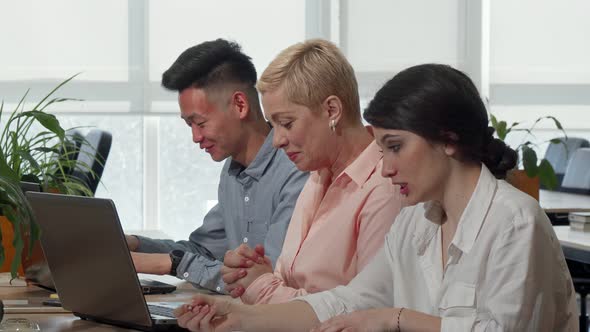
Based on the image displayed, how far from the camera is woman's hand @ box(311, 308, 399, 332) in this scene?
1805mm

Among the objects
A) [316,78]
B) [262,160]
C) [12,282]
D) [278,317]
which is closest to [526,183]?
[262,160]

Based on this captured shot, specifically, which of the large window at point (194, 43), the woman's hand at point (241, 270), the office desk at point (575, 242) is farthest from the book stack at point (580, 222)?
the large window at point (194, 43)

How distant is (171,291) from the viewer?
2.57 meters

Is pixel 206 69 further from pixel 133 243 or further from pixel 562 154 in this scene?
pixel 562 154

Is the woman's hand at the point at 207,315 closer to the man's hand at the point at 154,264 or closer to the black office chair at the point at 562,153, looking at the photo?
the man's hand at the point at 154,264

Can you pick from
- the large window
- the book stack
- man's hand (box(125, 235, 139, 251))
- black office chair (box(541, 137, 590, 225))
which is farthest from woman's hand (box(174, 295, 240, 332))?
the large window

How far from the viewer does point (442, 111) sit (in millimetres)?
1790

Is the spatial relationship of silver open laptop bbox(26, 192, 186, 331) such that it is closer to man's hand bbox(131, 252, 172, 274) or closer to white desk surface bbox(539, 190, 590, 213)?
man's hand bbox(131, 252, 172, 274)

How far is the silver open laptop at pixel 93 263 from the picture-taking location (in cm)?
198

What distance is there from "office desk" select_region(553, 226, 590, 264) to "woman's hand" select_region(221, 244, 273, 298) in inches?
49.2

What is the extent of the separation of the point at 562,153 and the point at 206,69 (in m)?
3.43

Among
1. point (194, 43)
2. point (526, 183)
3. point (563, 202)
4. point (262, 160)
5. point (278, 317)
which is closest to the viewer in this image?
point (278, 317)

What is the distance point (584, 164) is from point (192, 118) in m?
3.03

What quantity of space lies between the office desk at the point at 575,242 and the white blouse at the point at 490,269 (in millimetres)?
1442
